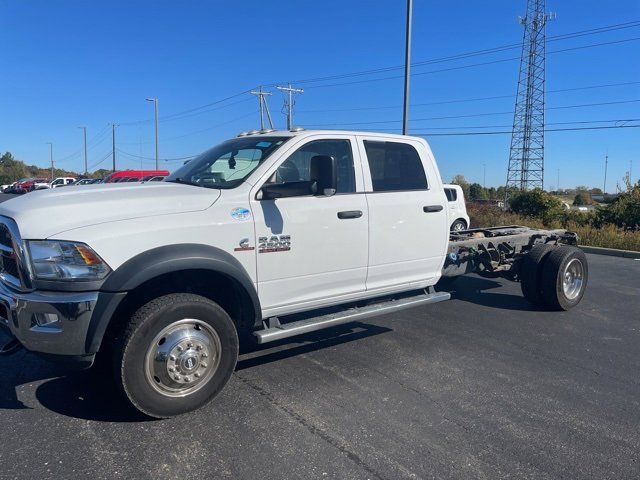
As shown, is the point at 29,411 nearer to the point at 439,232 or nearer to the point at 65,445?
the point at 65,445

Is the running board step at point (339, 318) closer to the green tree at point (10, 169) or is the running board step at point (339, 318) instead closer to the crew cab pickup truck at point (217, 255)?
the crew cab pickup truck at point (217, 255)

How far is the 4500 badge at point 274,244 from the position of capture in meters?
4.12

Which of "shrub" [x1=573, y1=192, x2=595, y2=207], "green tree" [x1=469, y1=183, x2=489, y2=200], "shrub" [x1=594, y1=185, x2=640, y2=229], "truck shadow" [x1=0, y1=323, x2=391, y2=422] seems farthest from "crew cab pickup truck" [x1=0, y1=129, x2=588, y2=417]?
"shrub" [x1=573, y1=192, x2=595, y2=207]

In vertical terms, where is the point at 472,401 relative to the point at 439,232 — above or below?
below

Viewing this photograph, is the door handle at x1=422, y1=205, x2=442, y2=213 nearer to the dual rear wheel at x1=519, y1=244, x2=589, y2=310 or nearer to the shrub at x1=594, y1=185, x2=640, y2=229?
the dual rear wheel at x1=519, y1=244, x2=589, y2=310

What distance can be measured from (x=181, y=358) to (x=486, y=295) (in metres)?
5.49

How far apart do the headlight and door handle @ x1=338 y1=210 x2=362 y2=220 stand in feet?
6.76

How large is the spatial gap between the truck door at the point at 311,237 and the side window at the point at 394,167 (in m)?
0.23

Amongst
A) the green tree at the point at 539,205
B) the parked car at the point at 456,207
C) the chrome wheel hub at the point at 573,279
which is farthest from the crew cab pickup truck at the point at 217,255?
the green tree at the point at 539,205

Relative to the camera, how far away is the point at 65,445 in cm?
337

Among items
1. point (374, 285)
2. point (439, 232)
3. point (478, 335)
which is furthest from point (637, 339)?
point (374, 285)

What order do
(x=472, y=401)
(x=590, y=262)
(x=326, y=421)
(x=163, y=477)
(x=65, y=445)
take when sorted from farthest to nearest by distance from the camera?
1. (x=590, y=262)
2. (x=472, y=401)
3. (x=326, y=421)
4. (x=65, y=445)
5. (x=163, y=477)

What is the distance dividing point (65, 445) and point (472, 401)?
2.92 metres

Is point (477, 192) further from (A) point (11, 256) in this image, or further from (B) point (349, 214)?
(A) point (11, 256)
